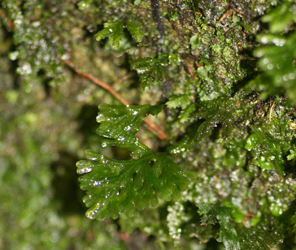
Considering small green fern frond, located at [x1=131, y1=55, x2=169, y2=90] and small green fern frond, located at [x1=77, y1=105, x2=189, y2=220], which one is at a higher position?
small green fern frond, located at [x1=131, y1=55, x2=169, y2=90]

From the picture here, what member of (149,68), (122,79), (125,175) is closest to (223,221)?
(125,175)

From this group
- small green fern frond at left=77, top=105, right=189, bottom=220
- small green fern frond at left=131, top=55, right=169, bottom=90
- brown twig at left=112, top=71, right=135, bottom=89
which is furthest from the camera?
brown twig at left=112, top=71, right=135, bottom=89

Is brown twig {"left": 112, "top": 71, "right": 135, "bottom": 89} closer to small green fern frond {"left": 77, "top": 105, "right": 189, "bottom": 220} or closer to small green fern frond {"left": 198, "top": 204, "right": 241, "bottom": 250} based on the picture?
small green fern frond {"left": 77, "top": 105, "right": 189, "bottom": 220}

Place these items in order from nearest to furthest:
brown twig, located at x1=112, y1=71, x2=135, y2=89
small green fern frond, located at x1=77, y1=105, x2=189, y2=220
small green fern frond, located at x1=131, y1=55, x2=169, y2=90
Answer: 1. small green fern frond, located at x1=77, y1=105, x2=189, y2=220
2. small green fern frond, located at x1=131, y1=55, x2=169, y2=90
3. brown twig, located at x1=112, y1=71, x2=135, y2=89

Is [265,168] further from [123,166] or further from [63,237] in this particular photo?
[63,237]

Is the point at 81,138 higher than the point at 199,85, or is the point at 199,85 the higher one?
the point at 199,85

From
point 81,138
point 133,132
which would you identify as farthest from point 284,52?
point 81,138

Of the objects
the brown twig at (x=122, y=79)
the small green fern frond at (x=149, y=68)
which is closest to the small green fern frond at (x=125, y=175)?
the small green fern frond at (x=149, y=68)

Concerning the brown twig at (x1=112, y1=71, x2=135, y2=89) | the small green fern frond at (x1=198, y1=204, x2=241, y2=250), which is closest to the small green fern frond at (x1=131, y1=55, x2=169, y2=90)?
the brown twig at (x1=112, y1=71, x2=135, y2=89)

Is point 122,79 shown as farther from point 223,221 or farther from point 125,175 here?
point 223,221
